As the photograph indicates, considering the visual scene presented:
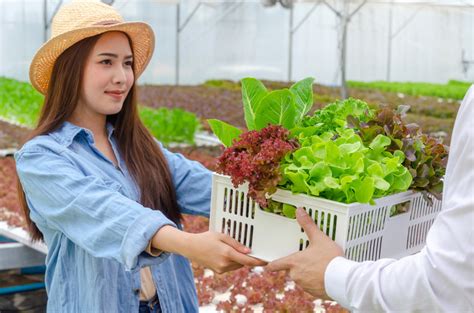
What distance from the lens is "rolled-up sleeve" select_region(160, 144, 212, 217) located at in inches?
80.0

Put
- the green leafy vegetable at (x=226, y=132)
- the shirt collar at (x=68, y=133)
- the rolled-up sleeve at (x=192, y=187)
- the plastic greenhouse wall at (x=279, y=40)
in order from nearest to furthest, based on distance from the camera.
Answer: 1. the green leafy vegetable at (x=226, y=132)
2. the shirt collar at (x=68, y=133)
3. the rolled-up sleeve at (x=192, y=187)
4. the plastic greenhouse wall at (x=279, y=40)

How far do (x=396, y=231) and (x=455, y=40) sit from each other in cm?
1446

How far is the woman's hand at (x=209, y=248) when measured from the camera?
5.18ft

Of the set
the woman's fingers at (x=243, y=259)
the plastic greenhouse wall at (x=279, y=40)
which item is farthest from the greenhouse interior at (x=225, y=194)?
the plastic greenhouse wall at (x=279, y=40)

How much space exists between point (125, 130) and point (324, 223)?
0.82 metres

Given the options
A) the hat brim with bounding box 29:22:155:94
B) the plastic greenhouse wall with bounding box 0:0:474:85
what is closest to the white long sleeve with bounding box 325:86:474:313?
the hat brim with bounding box 29:22:155:94

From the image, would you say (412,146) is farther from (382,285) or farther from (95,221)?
(95,221)

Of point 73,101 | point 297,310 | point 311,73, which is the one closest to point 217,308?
point 297,310

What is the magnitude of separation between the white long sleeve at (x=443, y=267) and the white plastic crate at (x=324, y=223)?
0.35 ft

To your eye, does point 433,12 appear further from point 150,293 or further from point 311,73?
point 150,293

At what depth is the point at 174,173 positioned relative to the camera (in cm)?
210

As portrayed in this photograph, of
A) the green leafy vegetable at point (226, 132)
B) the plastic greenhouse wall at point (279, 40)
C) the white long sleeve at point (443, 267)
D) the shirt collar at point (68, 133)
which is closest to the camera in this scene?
the white long sleeve at point (443, 267)

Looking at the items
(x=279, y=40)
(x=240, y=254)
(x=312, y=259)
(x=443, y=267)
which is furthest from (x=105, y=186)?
(x=279, y=40)

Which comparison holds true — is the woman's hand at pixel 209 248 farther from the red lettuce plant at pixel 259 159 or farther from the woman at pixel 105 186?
the red lettuce plant at pixel 259 159
